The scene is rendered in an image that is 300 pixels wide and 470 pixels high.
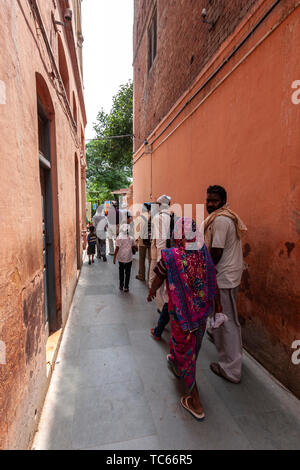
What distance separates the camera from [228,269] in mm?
2699

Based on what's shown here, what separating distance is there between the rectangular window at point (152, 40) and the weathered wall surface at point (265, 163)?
16.6 feet

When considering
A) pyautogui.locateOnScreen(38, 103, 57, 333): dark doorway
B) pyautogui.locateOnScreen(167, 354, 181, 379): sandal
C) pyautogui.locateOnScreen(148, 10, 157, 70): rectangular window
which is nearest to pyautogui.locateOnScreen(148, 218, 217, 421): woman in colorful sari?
pyautogui.locateOnScreen(167, 354, 181, 379): sandal

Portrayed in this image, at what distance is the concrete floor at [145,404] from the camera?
1968 millimetres

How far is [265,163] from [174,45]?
4.92 m

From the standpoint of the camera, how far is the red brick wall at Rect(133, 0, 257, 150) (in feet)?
12.8

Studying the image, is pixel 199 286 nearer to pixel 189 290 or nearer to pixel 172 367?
pixel 189 290

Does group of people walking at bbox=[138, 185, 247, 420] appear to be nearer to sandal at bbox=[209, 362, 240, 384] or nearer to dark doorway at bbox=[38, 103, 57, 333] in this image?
sandal at bbox=[209, 362, 240, 384]

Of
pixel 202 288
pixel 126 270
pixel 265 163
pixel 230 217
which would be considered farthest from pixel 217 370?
pixel 126 270

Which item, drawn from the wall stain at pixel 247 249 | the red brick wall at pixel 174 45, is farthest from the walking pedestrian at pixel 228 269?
the red brick wall at pixel 174 45

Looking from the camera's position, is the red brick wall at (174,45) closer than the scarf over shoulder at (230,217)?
No

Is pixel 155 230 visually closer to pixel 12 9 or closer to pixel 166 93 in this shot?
pixel 12 9

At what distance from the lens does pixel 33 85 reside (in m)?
2.14

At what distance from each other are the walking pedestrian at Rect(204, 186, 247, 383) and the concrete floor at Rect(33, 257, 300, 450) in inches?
8.0

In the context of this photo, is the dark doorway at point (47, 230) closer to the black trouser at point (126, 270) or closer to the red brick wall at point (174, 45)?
the black trouser at point (126, 270)
